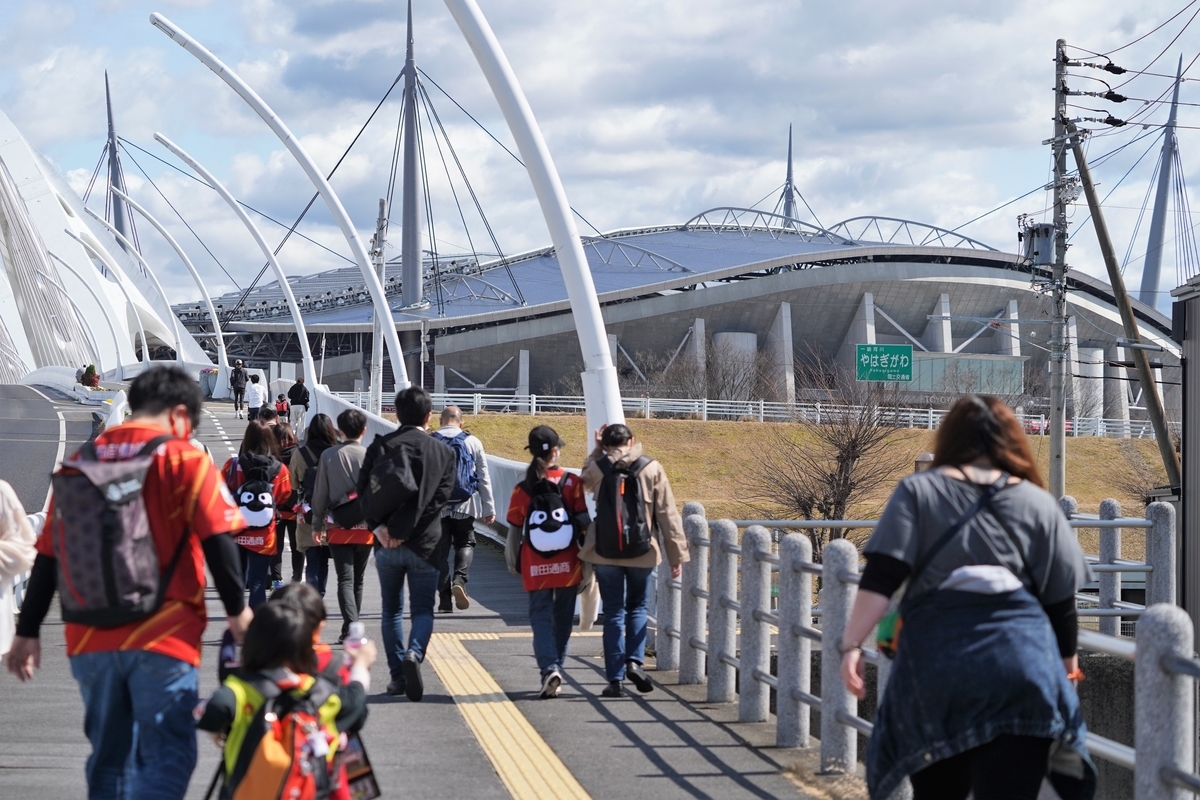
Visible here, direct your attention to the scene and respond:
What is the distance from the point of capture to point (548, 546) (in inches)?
321

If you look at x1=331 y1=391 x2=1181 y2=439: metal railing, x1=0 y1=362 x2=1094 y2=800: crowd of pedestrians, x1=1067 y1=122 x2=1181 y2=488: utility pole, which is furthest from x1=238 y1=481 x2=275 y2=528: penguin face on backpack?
x1=331 y1=391 x2=1181 y2=439: metal railing

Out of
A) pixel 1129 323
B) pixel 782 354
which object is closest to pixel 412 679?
pixel 1129 323

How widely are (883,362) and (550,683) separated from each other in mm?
60632

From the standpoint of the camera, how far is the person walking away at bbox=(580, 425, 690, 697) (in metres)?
8.13

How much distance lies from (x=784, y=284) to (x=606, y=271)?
13.3 meters

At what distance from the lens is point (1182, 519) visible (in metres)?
16.1

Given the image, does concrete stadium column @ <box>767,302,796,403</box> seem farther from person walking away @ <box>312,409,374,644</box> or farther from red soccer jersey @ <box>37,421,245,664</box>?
red soccer jersey @ <box>37,421,245,664</box>

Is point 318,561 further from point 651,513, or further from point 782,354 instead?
point 782,354

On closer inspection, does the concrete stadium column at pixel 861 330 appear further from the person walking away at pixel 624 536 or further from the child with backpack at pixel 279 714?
the child with backpack at pixel 279 714

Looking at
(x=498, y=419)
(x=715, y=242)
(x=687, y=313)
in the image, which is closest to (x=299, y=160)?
(x=498, y=419)

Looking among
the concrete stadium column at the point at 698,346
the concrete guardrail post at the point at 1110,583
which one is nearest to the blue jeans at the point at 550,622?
the concrete guardrail post at the point at 1110,583

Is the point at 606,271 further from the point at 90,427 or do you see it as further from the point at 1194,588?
the point at 1194,588

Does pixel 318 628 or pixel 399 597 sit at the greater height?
pixel 318 628

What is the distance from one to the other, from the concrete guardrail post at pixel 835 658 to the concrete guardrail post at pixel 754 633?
3.52ft
